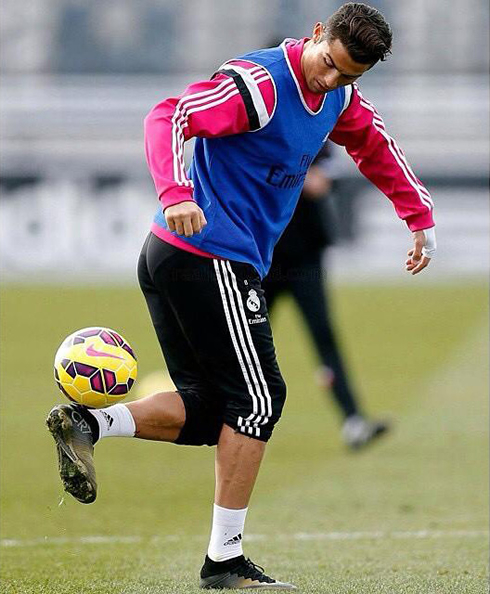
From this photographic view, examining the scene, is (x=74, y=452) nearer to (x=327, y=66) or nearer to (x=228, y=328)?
(x=228, y=328)

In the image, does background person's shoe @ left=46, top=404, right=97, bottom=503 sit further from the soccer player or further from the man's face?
the man's face

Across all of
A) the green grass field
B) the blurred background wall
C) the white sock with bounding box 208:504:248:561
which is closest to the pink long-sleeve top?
the white sock with bounding box 208:504:248:561

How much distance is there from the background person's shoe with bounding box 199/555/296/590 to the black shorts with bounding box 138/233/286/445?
511mm

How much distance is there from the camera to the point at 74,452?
4.24m

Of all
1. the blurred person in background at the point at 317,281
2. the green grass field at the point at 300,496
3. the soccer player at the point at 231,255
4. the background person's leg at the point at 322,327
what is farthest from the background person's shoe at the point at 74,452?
the background person's leg at the point at 322,327

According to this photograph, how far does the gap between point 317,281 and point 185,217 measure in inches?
174

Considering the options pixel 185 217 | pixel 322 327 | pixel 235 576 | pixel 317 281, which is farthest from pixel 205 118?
pixel 322 327

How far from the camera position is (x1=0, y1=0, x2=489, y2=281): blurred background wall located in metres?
20.3

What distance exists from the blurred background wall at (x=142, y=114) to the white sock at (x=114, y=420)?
46.9 ft

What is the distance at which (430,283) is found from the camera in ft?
64.5

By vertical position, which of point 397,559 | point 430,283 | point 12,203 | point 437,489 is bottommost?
point 430,283

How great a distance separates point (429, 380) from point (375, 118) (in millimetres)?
6965

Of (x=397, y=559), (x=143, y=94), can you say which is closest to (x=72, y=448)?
(x=397, y=559)

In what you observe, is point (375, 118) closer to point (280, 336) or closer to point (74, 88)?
point (280, 336)
